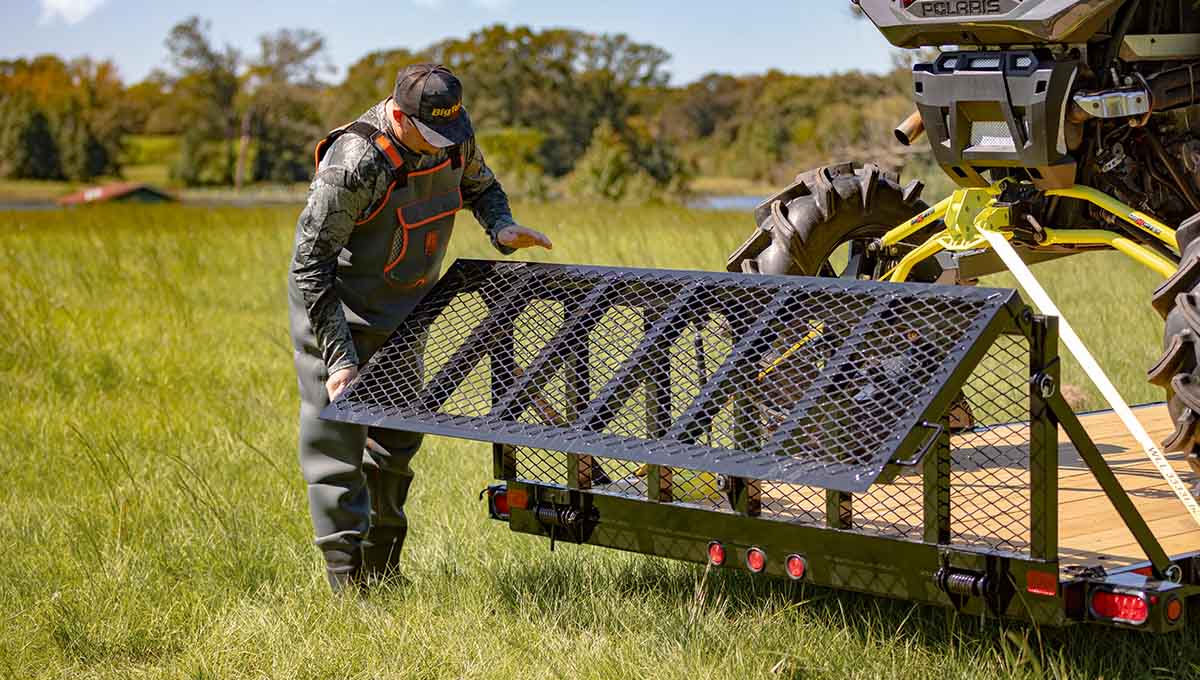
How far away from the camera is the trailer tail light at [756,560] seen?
3510 millimetres

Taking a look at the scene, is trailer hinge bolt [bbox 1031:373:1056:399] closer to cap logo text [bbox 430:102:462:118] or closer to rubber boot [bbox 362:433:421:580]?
cap logo text [bbox 430:102:462:118]

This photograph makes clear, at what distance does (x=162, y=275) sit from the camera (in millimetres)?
13180

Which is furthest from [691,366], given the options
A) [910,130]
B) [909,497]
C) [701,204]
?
[701,204]

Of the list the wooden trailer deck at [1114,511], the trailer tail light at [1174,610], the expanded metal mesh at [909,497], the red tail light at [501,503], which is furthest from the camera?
the red tail light at [501,503]

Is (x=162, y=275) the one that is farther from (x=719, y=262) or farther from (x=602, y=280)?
(x=602, y=280)

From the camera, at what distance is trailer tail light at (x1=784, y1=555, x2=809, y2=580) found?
343 centimetres

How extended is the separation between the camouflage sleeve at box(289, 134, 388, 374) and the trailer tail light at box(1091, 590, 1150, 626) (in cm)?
218

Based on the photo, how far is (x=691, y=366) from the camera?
12.4 feet


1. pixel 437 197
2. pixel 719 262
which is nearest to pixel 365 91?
pixel 719 262

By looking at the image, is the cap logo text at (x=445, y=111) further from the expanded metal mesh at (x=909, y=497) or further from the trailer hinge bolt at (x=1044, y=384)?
the trailer hinge bolt at (x=1044, y=384)

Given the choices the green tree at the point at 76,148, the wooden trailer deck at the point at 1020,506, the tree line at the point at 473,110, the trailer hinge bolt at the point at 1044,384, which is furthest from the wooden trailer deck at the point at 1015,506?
the green tree at the point at 76,148

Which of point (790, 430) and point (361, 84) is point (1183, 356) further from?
point (361, 84)

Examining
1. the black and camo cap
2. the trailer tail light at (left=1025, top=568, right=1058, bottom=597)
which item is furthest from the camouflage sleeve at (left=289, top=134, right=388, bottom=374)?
the trailer tail light at (left=1025, top=568, right=1058, bottom=597)

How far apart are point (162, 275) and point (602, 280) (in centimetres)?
1003
